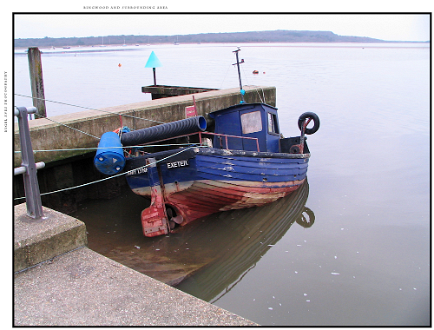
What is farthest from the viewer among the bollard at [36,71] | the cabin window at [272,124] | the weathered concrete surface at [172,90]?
the weathered concrete surface at [172,90]

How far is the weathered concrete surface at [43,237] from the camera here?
10.9ft

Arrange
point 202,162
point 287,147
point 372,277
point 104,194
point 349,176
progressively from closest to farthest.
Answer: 1. point 372,277
2. point 202,162
3. point 104,194
4. point 287,147
5. point 349,176

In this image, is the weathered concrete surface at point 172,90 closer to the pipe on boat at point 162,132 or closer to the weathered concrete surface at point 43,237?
the pipe on boat at point 162,132

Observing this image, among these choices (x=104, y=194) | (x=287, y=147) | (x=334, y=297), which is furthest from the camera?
(x=287, y=147)

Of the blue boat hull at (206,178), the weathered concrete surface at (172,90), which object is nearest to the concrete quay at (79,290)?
the blue boat hull at (206,178)

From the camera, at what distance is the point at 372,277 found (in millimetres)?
6426

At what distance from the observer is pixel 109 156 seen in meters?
6.79

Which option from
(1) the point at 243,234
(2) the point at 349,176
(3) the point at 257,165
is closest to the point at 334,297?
(1) the point at 243,234

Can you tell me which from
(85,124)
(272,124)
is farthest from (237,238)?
(85,124)

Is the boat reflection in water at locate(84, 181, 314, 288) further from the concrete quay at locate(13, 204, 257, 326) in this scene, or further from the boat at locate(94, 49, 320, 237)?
the concrete quay at locate(13, 204, 257, 326)

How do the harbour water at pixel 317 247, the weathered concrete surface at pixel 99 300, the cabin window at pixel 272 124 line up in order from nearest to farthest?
the weathered concrete surface at pixel 99 300, the harbour water at pixel 317 247, the cabin window at pixel 272 124

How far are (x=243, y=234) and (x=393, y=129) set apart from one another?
12520mm

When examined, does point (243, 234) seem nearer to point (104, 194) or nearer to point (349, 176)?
point (104, 194)

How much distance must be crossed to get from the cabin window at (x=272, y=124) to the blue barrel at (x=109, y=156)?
12.8ft
